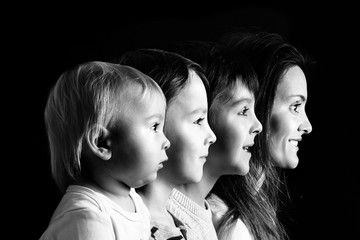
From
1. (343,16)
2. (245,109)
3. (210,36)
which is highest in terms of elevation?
(343,16)

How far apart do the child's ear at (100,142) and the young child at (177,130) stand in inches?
10.1

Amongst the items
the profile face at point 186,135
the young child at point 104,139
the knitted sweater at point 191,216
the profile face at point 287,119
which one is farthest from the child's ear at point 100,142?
the profile face at point 287,119

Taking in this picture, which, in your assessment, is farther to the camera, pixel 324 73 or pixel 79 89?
pixel 324 73

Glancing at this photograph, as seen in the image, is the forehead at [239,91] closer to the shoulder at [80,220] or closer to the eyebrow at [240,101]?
the eyebrow at [240,101]

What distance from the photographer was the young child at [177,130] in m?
1.50

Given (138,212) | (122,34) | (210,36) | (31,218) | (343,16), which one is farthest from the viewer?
(343,16)

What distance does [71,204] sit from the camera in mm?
1224

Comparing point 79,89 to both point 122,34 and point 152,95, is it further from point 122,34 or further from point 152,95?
point 122,34

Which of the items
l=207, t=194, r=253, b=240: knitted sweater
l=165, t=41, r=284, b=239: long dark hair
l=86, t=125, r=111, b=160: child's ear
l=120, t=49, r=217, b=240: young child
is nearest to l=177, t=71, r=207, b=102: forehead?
l=120, t=49, r=217, b=240: young child

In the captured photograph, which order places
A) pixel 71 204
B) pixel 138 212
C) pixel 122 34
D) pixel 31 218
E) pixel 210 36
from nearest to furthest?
pixel 71 204 → pixel 138 212 → pixel 31 218 → pixel 122 34 → pixel 210 36

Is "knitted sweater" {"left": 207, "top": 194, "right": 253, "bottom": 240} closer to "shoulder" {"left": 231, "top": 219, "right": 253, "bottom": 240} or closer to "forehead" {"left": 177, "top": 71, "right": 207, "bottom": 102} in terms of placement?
"shoulder" {"left": 231, "top": 219, "right": 253, "bottom": 240}

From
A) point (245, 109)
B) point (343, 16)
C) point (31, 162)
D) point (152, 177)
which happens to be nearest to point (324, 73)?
point (343, 16)

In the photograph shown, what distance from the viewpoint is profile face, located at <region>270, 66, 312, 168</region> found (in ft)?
6.28

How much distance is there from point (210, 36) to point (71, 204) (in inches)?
36.2
